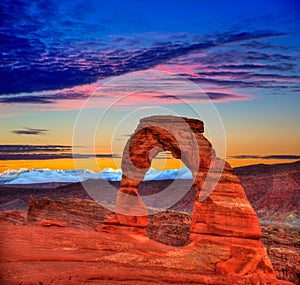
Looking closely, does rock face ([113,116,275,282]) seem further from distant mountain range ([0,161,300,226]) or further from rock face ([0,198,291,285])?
distant mountain range ([0,161,300,226])

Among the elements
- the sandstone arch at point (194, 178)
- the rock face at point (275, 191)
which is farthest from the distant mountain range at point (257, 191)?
the sandstone arch at point (194, 178)

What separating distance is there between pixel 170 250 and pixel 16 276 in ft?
28.7

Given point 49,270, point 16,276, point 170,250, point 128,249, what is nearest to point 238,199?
point 170,250

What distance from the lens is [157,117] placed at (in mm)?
24250

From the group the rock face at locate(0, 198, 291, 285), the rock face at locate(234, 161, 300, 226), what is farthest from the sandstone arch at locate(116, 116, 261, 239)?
the rock face at locate(234, 161, 300, 226)

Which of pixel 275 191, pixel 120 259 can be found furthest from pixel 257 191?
pixel 120 259

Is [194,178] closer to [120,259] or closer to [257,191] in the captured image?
[120,259]

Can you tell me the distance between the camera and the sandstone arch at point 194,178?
2138 cm

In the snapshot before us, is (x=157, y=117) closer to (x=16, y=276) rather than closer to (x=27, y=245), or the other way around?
(x=27, y=245)

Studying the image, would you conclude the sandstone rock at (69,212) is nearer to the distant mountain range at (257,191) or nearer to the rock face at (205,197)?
the rock face at (205,197)

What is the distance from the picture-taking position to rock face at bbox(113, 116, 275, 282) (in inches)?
814

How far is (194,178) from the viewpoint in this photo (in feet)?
74.9

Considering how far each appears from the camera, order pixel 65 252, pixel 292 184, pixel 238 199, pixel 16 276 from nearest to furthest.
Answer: pixel 16 276 → pixel 65 252 → pixel 238 199 → pixel 292 184

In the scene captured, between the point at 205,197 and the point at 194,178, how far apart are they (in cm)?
131
